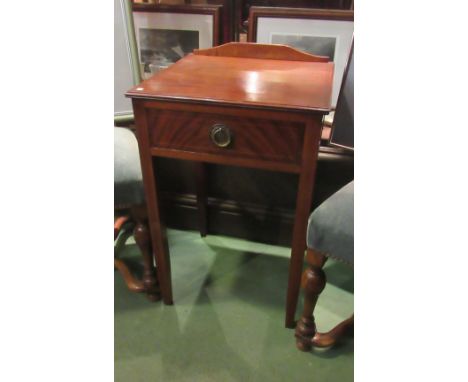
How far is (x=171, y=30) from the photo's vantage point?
3.59 feet

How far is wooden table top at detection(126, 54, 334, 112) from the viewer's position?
64cm

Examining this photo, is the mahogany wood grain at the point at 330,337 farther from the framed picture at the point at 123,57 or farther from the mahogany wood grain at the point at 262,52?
the framed picture at the point at 123,57

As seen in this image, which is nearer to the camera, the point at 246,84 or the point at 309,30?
the point at 246,84

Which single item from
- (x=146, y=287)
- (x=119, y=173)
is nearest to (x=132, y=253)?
(x=146, y=287)

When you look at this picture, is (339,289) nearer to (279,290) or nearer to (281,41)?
(279,290)

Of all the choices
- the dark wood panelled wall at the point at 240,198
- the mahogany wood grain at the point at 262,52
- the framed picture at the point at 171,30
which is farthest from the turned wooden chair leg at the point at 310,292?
the framed picture at the point at 171,30

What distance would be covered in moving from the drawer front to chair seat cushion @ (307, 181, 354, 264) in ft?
0.47

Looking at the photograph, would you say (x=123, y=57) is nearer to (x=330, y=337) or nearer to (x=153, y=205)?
(x=153, y=205)

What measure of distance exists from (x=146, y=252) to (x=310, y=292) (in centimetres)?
47

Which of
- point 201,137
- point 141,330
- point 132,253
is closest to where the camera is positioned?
point 201,137

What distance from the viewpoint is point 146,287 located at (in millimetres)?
1050

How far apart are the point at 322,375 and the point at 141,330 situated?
1.64ft

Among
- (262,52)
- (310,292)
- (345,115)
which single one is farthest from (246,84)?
(310,292)

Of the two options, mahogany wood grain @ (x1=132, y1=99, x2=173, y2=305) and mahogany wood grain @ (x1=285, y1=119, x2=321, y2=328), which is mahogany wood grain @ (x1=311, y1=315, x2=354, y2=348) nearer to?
mahogany wood grain @ (x1=285, y1=119, x2=321, y2=328)
